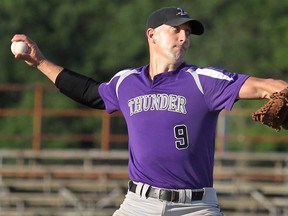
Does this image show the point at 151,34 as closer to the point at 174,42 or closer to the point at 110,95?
the point at 174,42

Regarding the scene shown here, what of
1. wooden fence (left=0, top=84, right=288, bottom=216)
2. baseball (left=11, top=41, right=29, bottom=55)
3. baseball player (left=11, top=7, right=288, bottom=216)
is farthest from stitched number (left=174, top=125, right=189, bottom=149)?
wooden fence (left=0, top=84, right=288, bottom=216)

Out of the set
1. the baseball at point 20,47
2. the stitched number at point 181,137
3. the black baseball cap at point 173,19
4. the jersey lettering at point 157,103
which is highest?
the black baseball cap at point 173,19

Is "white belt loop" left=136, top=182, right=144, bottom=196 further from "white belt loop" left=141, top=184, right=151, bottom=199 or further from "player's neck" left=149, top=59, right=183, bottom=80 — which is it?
"player's neck" left=149, top=59, right=183, bottom=80

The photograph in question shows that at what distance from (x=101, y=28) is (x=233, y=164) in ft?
59.0

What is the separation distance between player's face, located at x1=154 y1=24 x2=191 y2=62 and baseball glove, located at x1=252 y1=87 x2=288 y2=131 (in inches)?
32.2

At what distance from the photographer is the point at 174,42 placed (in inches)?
272

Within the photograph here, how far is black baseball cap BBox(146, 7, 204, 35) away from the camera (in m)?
6.89

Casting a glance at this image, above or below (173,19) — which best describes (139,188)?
below

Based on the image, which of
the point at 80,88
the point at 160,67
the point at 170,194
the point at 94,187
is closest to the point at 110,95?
the point at 80,88

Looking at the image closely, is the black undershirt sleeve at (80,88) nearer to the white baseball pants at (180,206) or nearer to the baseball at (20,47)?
the baseball at (20,47)

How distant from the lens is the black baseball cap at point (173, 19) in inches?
271

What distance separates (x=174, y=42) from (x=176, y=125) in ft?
1.91

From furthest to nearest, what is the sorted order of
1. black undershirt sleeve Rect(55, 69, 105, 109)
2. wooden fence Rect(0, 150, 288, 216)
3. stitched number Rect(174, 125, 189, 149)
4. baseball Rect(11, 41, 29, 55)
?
wooden fence Rect(0, 150, 288, 216) < baseball Rect(11, 41, 29, 55) < black undershirt sleeve Rect(55, 69, 105, 109) < stitched number Rect(174, 125, 189, 149)

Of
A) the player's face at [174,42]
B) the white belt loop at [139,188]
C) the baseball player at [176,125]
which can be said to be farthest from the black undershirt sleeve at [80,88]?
the white belt loop at [139,188]
